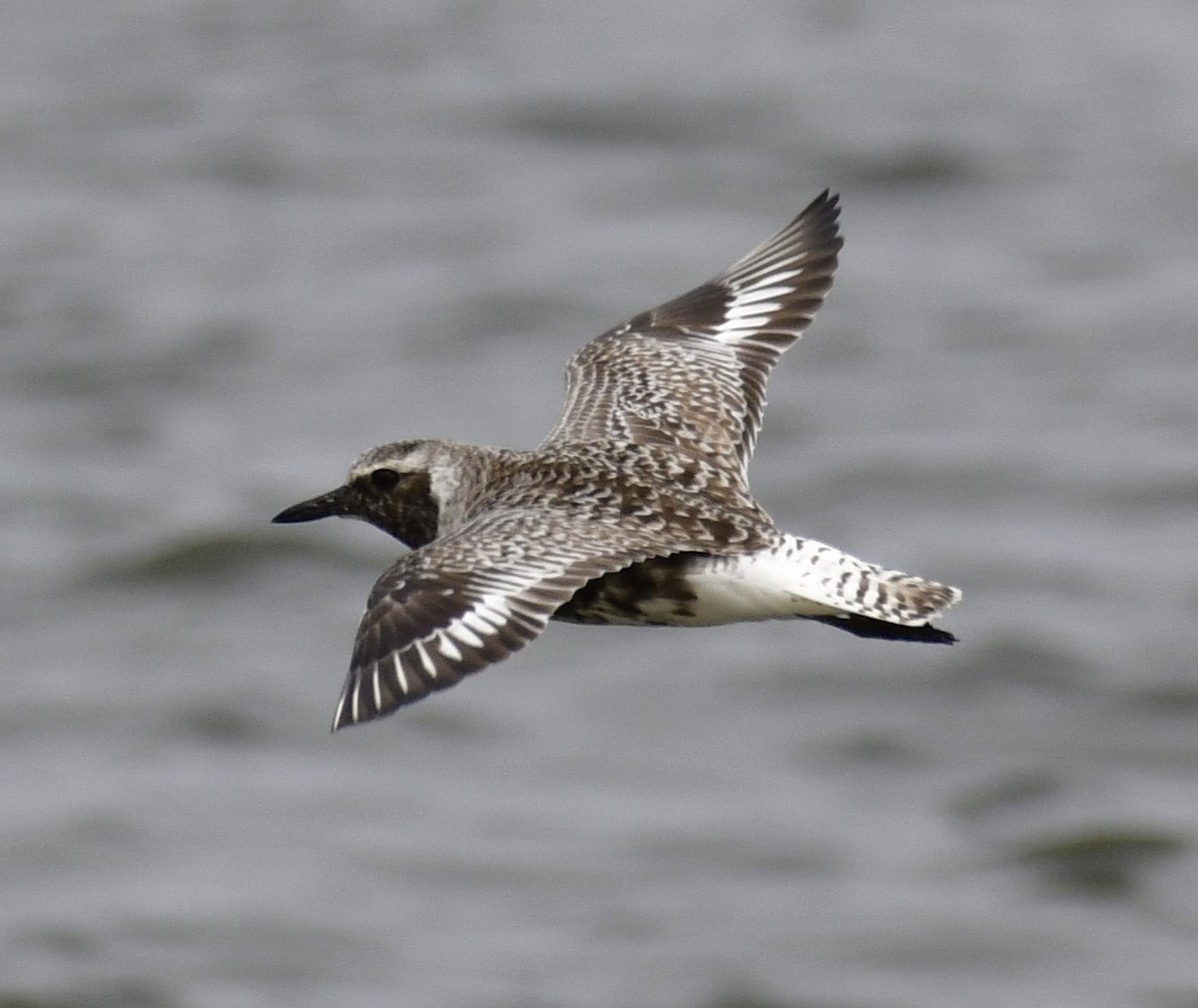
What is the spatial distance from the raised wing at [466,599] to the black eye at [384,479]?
887mm

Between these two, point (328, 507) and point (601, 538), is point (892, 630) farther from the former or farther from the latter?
point (328, 507)

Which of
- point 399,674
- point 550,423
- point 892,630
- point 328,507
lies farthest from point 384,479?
point 550,423

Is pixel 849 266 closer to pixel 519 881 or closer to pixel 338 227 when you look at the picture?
pixel 338 227

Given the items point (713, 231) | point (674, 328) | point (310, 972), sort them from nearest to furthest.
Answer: point (674, 328) < point (310, 972) < point (713, 231)

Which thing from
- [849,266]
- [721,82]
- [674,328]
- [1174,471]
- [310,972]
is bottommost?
[310,972]

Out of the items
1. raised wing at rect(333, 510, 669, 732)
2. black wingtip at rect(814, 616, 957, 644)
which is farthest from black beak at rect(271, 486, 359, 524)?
black wingtip at rect(814, 616, 957, 644)

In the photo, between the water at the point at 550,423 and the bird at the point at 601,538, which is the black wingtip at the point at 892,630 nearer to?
the bird at the point at 601,538

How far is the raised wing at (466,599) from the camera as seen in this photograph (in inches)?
307

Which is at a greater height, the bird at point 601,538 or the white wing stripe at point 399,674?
the bird at point 601,538

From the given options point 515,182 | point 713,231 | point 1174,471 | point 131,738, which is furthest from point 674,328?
point 515,182

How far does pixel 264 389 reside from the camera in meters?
24.9

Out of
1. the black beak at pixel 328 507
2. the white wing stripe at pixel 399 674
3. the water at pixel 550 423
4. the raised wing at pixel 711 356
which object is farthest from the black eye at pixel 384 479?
the water at pixel 550 423

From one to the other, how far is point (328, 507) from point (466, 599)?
1696mm

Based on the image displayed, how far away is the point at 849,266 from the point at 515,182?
4.22 m
